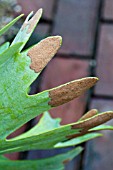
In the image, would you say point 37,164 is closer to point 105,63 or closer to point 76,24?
point 105,63

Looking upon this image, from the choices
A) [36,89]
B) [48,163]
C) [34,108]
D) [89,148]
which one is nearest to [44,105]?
[34,108]

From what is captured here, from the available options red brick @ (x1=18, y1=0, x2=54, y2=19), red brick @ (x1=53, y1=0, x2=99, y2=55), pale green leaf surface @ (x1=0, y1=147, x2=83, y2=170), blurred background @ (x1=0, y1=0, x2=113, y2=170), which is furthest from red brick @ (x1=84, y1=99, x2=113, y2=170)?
red brick @ (x1=18, y1=0, x2=54, y2=19)

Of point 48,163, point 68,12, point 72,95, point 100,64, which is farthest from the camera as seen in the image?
point 68,12

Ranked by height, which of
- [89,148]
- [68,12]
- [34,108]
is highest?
[34,108]

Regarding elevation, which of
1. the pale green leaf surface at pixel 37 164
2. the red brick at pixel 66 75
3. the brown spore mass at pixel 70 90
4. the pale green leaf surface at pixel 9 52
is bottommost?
the red brick at pixel 66 75

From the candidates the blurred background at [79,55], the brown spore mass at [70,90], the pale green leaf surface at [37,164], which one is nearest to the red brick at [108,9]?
the blurred background at [79,55]

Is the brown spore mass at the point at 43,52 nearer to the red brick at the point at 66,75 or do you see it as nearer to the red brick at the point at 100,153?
the red brick at the point at 100,153

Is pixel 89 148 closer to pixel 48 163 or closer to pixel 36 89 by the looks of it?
pixel 36 89
